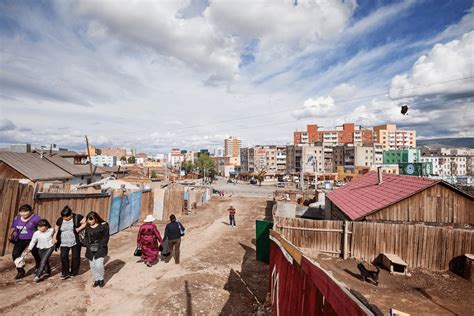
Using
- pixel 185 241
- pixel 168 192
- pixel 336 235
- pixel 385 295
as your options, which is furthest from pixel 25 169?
pixel 385 295

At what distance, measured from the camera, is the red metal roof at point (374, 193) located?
12.2m

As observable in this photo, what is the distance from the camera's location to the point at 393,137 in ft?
481

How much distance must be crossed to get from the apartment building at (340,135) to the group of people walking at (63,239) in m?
130

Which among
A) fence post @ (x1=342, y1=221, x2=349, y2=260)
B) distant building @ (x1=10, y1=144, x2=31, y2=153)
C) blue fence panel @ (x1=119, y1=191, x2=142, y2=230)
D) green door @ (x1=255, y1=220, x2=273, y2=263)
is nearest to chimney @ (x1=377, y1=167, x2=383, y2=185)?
fence post @ (x1=342, y1=221, x2=349, y2=260)

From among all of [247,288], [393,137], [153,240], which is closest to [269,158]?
[393,137]

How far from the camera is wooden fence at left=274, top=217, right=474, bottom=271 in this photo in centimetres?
1021

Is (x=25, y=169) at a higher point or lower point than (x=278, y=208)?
higher

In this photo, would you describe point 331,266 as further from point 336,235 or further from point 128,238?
point 128,238

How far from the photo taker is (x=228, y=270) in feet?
28.9

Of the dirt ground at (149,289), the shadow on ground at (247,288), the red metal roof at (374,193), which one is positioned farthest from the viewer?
the red metal roof at (374,193)

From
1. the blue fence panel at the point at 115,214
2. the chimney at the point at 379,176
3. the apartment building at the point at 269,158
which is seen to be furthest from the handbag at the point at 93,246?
the apartment building at the point at 269,158

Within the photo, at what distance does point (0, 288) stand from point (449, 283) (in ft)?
45.5

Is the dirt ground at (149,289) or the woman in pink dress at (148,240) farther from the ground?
the woman in pink dress at (148,240)

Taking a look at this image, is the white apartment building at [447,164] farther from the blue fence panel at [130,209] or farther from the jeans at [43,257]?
the jeans at [43,257]
